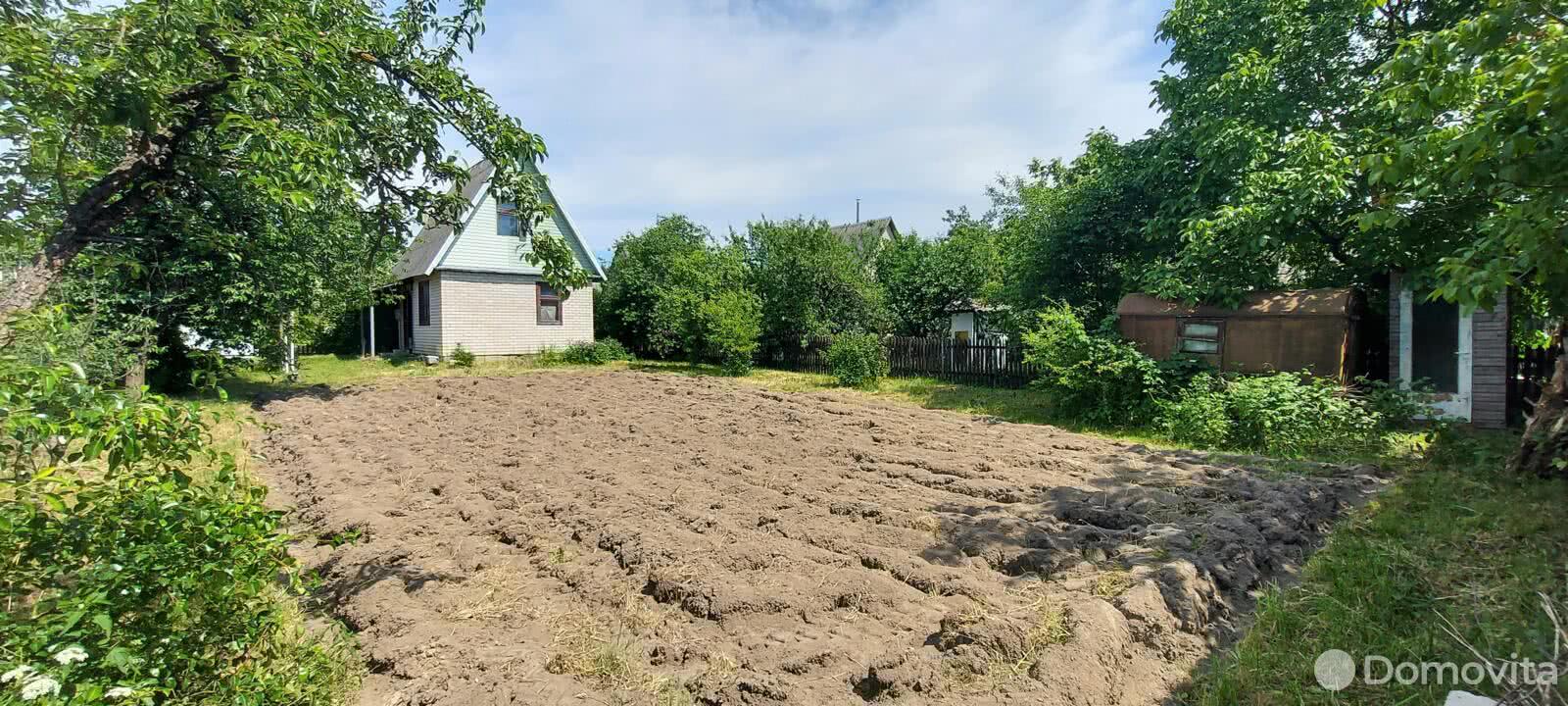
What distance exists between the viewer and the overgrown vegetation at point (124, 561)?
7.20ft

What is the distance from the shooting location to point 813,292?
17.9m

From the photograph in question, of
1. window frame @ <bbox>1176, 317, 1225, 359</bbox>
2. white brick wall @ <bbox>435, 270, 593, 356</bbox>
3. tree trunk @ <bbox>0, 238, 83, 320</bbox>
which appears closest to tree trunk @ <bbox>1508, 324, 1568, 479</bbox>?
window frame @ <bbox>1176, 317, 1225, 359</bbox>

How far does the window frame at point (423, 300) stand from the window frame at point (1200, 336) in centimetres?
1916

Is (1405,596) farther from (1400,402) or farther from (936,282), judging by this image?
(936,282)

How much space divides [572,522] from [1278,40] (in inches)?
503

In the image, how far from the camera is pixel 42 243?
3.60 meters

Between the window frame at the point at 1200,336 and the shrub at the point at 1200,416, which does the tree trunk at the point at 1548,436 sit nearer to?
the shrub at the point at 1200,416

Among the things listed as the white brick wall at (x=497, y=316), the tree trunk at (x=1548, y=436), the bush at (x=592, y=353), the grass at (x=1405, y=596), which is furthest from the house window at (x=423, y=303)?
the tree trunk at (x=1548, y=436)

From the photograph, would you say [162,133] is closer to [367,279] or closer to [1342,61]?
[367,279]

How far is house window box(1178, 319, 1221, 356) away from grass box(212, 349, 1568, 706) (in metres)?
3.32

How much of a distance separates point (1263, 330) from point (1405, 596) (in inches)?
274

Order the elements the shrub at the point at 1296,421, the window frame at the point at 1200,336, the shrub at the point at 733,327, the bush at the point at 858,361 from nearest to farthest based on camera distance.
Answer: the shrub at the point at 1296,421
the window frame at the point at 1200,336
the bush at the point at 858,361
the shrub at the point at 733,327

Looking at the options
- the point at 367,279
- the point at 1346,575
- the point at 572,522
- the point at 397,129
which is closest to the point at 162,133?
the point at 397,129

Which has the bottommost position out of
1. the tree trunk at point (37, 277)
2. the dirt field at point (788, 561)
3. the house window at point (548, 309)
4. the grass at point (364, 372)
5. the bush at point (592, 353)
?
the dirt field at point (788, 561)
